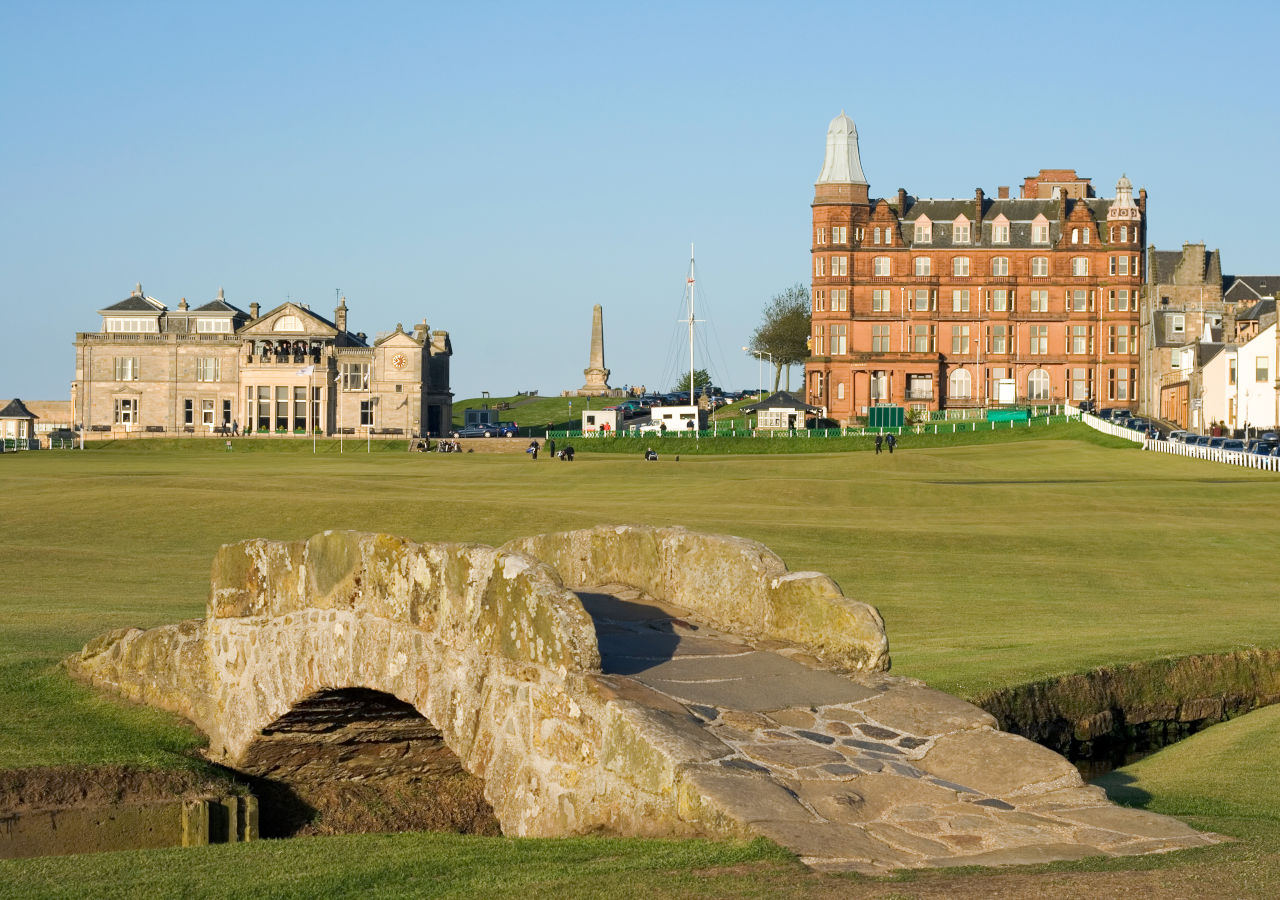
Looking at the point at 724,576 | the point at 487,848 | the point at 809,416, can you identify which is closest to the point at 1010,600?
the point at 724,576

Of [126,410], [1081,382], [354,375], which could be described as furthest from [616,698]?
[126,410]

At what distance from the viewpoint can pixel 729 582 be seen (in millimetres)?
14984

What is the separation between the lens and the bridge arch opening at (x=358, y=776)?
50.1 feet

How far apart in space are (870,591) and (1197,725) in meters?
11.0

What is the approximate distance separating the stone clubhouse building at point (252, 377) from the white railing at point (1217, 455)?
75.5 metres

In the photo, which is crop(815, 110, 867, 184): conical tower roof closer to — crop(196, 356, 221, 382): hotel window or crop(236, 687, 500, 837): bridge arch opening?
crop(196, 356, 221, 382): hotel window

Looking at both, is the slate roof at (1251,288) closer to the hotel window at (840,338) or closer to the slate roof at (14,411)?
the hotel window at (840,338)

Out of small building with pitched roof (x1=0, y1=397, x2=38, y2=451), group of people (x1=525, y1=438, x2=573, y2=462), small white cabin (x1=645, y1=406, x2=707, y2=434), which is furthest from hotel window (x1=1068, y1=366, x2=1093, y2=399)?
small building with pitched roof (x1=0, y1=397, x2=38, y2=451)

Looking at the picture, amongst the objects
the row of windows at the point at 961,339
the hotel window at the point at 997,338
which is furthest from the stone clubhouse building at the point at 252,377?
the hotel window at the point at 997,338

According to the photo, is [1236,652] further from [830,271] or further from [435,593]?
[830,271]

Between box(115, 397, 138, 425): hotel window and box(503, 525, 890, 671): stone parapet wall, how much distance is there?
140175 mm

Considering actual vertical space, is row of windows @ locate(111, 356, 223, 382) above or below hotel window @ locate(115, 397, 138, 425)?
above

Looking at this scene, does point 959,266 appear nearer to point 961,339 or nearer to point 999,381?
point 961,339

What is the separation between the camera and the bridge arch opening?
601 inches
